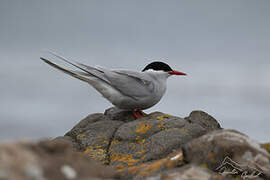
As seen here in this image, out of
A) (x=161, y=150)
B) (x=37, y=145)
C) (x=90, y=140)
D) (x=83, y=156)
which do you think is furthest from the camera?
(x=90, y=140)

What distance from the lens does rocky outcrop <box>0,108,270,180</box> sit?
2.81 m

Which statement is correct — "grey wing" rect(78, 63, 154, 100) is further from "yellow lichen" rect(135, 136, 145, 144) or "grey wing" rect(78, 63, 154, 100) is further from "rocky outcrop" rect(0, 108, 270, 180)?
"yellow lichen" rect(135, 136, 145, 144)

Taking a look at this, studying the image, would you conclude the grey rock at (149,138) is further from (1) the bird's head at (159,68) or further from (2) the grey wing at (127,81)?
(1) the bird's head at (159,68)

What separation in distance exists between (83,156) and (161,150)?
9.91ft

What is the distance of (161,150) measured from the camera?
594 cm

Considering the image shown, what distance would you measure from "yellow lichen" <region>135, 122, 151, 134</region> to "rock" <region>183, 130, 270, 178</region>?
8.63ft

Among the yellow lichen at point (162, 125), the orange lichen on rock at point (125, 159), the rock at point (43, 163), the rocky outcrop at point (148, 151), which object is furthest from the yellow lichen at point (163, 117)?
the rock at point (43, 163)

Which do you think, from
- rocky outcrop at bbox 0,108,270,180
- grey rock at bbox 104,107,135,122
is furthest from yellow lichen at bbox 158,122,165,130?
grey rock at bbox 104,107,135,122

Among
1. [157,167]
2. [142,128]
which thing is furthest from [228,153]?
[142,128]

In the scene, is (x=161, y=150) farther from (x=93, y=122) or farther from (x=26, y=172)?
(x=26, y=172)

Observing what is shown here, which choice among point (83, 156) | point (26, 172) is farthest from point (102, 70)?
point (26, 172)

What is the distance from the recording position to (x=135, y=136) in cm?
655

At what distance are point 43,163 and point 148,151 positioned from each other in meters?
3.57

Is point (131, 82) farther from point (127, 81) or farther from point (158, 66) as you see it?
point (158, 66)
